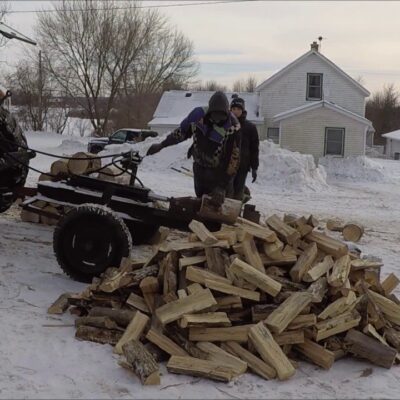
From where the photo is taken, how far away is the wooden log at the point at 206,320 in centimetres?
425

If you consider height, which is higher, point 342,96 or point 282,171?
point 342,96

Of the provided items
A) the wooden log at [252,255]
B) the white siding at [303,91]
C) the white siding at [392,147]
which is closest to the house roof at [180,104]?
the white siding at [303,91]

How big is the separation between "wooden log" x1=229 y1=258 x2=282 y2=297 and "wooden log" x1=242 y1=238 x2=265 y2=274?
148 mm

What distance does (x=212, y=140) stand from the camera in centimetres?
625

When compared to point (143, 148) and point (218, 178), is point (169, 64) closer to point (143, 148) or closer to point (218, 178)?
point (143, 148)

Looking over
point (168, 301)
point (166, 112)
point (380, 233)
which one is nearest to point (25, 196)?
point (168, 301)

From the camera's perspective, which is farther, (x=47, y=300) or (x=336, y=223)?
(x=336, y=223)

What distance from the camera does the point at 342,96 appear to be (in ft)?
92.0

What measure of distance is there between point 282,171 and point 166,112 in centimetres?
1657

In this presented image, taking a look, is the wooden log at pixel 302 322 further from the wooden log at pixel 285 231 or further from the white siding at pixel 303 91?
the white siding at pixel 303 91

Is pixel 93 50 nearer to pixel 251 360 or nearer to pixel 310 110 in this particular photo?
pixel 310 110

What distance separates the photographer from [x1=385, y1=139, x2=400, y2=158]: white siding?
146 feet

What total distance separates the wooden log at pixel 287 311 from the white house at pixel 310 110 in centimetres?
2217

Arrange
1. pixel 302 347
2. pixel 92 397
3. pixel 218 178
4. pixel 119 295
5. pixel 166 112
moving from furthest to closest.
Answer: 1. pixel 166 112
2. pixel 218 178
3. pixel 119 295
4. pixel 302 347
5. pixel 92 397
